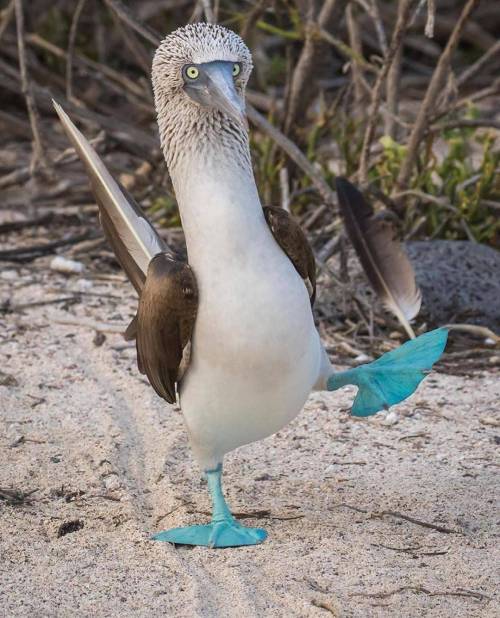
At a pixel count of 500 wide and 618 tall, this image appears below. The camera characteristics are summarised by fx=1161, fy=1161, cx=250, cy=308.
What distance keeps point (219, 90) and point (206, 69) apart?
0.28 ft

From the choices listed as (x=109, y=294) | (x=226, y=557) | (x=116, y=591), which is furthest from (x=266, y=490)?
(x=109, y=294)

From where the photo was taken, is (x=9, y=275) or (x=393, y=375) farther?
(x=9, y=275)

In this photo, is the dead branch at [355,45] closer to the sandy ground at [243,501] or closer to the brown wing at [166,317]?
the sandy ground at [243,501]

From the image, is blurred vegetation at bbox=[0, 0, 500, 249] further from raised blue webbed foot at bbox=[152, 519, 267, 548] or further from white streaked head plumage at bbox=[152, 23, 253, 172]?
raised blue webbed foot at bbox=[152, 519, 267, 548]

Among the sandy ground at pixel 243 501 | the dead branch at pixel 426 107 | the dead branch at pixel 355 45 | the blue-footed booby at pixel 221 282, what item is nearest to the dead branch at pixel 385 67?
the dead branch at pixel 426 107

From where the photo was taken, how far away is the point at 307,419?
14.5 feet

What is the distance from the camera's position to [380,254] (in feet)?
16.0

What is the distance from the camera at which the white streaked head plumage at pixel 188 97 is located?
313cm

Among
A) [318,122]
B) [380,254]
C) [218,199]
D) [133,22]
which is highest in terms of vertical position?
[133,22]

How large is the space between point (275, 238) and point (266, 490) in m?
1.00

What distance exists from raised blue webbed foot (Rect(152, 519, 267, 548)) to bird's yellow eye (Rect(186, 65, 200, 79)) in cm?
132

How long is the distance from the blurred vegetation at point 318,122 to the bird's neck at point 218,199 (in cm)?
111

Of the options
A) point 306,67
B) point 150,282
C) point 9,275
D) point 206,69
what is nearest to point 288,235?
point 150,282

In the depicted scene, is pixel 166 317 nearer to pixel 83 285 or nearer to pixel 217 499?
pixel 217 499
